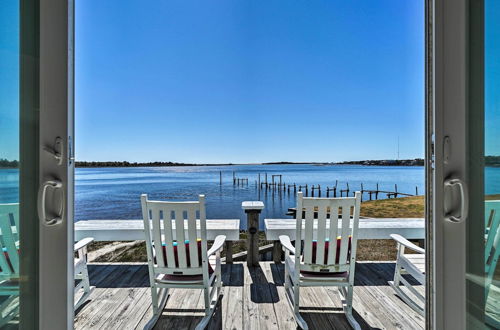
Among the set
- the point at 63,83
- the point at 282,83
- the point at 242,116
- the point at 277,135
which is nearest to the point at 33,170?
the point at 63,83

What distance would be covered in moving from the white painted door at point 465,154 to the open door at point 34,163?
1.34m

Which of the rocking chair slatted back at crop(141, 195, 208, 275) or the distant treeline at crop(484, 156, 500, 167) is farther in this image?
the rocking chair slatted back at crop(141, 195, 208, 275)

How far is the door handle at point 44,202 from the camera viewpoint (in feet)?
2.50

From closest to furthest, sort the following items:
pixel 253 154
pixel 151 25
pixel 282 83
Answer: pixel 151 25 < pixel 282 83 < pixel 253 154

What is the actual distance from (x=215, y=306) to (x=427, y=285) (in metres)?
1.69

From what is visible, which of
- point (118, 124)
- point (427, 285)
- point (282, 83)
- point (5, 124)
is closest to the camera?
point (5, 124)

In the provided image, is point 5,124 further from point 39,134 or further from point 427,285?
point 427,285

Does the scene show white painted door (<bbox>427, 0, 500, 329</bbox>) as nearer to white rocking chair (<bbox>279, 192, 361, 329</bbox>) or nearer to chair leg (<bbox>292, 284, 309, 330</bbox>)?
white rocking chair (<bbox>279, 192, 361, 329</bbox>)

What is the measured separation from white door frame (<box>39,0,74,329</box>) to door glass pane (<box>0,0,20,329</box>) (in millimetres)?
75

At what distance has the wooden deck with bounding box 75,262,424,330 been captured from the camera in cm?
185

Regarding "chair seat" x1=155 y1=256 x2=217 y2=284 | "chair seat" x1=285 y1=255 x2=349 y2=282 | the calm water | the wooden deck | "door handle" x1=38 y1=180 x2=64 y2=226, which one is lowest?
the calm water

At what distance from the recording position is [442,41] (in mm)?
843

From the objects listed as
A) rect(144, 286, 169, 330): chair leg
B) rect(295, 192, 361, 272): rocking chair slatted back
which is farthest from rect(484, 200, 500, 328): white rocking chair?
rect(144, 286, 169, 330): chair leg

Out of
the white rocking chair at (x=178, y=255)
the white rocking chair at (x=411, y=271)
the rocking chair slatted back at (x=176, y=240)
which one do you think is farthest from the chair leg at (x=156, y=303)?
the white rocking chair at (x=411, y=271)
